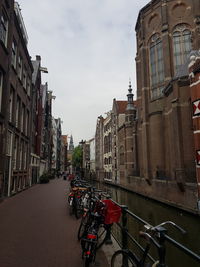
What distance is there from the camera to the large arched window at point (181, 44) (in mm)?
23328

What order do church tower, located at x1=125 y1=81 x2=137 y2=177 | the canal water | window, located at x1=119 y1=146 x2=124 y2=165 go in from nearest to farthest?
the canal water → church tower, located at x1=125 y1=81 x2=137 y2=177 → window, located at x1=119 y1=146 x2=124 y2=165

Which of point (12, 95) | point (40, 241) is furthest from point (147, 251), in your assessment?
point (12, 95)

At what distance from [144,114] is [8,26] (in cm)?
1675

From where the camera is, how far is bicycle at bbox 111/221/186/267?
2443mm

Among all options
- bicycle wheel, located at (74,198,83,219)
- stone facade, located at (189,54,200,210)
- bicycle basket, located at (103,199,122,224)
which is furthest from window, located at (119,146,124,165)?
bicycle basket, located at (103,199,122,224)

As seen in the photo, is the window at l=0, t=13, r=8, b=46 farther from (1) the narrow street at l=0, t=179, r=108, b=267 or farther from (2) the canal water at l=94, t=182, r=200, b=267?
(2) the canal water at l=94, t=182, r=200, b=267

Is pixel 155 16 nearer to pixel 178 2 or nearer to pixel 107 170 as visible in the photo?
pixel 178 2

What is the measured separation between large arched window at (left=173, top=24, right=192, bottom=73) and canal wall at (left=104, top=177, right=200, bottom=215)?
42.8 ft

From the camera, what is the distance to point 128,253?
3.39 meters

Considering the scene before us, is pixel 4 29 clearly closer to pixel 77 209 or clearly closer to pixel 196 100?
pixel 77 209

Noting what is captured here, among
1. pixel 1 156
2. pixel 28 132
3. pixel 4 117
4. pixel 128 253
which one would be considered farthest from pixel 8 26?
pixel 128 253

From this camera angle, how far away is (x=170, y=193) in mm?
17141

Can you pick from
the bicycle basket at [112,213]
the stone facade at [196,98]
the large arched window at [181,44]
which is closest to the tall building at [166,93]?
the large arched window at [181,44]

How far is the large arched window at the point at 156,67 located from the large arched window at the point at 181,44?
5.35ft
